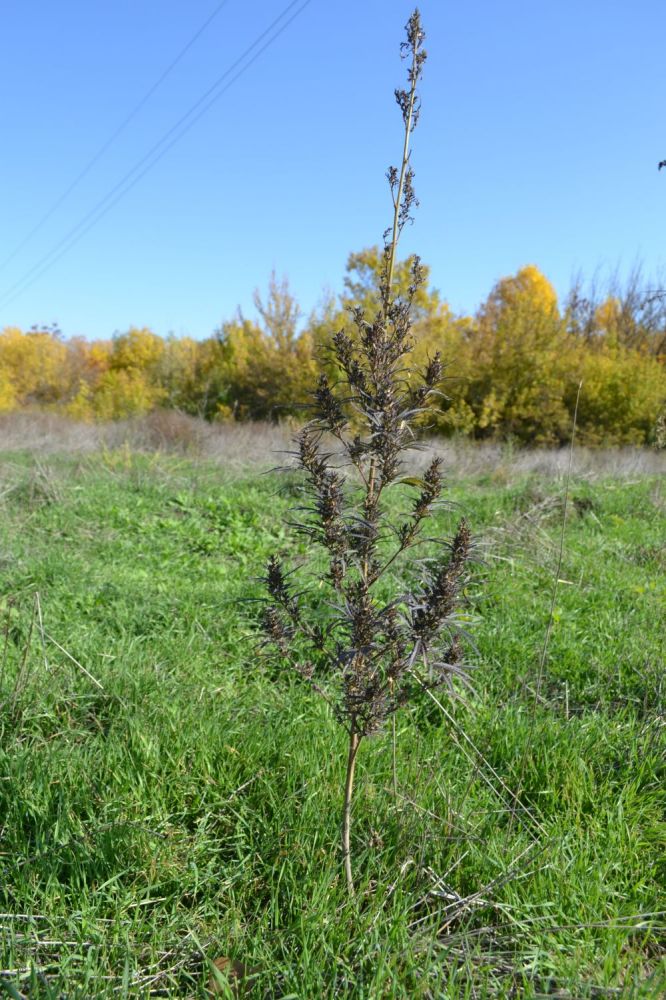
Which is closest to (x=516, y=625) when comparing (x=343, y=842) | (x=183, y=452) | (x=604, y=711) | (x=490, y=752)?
(x=604, y=711)

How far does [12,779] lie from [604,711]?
2.44m

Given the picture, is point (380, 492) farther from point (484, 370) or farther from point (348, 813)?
point (484, 370)

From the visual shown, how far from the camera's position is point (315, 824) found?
212 cm

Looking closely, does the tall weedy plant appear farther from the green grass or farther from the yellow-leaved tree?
the yellow-leaved tree

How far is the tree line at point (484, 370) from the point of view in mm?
18625

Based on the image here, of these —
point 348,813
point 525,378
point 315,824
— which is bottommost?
point 315,824

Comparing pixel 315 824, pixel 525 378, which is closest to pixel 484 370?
pixel 525 378

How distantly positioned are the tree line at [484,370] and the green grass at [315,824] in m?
9.62

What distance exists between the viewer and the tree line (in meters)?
18.6

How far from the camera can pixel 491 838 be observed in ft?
7.01

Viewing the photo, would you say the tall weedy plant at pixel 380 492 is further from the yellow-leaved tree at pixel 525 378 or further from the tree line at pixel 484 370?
the yellow-leaved tree at pixel 525 378

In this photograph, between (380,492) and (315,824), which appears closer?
(380,492)

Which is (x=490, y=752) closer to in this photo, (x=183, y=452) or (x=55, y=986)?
(x=55, y=986)

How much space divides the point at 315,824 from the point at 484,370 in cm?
1823
